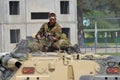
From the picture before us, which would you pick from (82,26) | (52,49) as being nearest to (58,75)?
(52,49)

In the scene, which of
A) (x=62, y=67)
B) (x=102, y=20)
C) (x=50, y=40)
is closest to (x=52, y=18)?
(x=50, y=40)

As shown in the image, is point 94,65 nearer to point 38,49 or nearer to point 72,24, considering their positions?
point 38,49

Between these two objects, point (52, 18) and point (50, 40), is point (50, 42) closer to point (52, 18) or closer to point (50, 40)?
point (50, 40)

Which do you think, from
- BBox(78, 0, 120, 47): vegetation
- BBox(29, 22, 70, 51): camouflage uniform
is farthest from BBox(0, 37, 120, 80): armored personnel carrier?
BBox(78, 0, 120, 47): vegetation

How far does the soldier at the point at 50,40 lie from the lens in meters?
12.4

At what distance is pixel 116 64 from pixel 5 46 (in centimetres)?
4626

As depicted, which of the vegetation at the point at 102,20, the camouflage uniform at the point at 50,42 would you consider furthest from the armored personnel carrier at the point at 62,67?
the vegetation at the point at 102,20

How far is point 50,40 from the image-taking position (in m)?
12.5

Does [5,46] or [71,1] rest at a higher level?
[71,1]

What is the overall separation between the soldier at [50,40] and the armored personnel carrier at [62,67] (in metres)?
1.12

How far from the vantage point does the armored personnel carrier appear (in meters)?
10.7

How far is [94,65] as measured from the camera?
1098cm

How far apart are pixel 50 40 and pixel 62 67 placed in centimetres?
163

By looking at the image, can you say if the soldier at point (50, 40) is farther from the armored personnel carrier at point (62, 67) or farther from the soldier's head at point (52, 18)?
the armored personnel carrier at point (62, 67)
